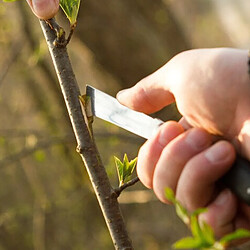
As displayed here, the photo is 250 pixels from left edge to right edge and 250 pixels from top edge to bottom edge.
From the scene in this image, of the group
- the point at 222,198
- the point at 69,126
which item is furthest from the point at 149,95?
the point at 69,126

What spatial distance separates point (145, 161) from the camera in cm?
110

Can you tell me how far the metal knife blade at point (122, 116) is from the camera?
3.54 ft

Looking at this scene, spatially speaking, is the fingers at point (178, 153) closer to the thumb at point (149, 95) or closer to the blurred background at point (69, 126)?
the thumb at point (149, 95)

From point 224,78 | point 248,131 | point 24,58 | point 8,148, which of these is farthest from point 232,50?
point 24,58

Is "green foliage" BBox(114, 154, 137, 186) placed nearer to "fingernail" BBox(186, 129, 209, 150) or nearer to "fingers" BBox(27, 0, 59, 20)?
"fingernail" BBox(186, 129, 209, 150)

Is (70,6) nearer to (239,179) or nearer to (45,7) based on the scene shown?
(45,7)

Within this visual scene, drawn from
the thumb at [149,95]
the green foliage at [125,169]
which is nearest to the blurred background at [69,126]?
the thumb at [149,95]

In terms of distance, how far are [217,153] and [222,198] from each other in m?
0.09

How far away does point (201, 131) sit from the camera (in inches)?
39.0

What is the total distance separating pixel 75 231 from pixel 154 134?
423 cm

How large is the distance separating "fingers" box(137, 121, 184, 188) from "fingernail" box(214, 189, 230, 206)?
164 mm

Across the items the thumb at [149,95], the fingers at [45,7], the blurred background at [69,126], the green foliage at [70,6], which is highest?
the fingers at [45,7]

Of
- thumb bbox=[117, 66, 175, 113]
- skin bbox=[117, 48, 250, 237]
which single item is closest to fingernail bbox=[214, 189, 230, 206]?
skin bbox=[117, 48, 250, 237]

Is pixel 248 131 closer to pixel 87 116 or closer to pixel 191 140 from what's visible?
pixel 191 140
